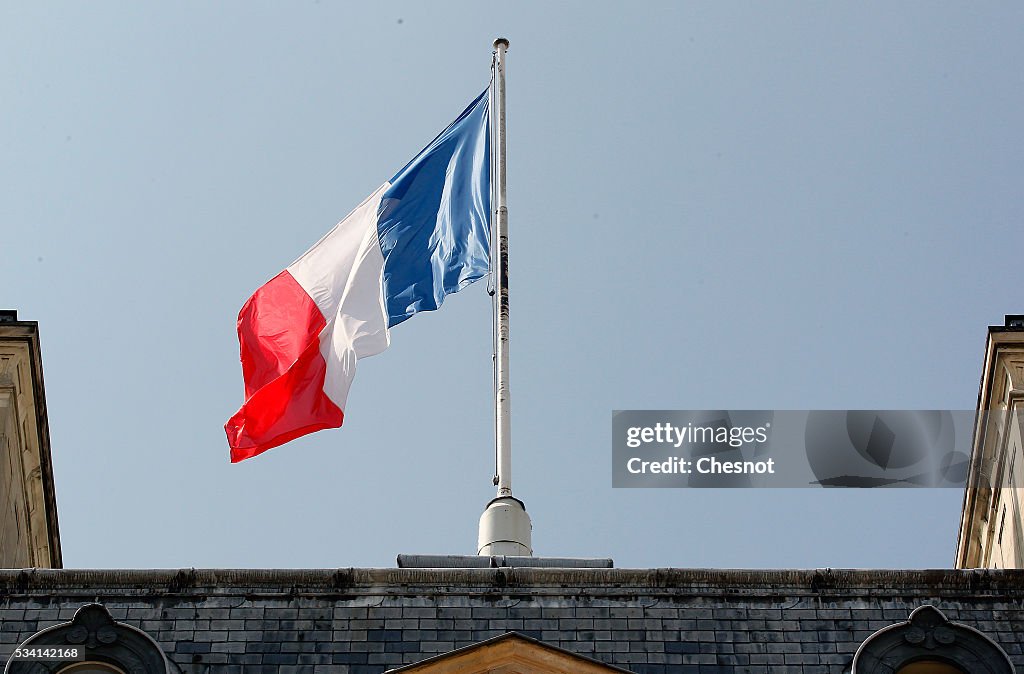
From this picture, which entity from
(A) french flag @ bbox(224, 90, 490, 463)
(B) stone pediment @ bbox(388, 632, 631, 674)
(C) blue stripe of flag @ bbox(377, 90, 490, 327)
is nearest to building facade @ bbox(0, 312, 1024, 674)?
(B) stone pediment @ bbox(388, 632, 631, 674)

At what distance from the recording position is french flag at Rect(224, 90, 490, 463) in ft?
94.4

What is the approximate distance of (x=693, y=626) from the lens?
2262cm

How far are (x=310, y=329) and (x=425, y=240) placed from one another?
2350 millimetres

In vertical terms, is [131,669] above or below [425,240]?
below

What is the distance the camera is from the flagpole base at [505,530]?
82.7 ft

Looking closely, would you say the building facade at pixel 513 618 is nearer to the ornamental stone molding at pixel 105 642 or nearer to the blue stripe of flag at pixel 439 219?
the ornamental stone molding at pixel 105 642

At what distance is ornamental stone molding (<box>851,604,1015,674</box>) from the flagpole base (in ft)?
16.1

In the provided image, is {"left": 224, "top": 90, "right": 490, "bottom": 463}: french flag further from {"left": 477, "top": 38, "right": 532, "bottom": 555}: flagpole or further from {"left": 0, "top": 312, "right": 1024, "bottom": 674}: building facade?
{"left": 0, "top": 312, "right": 1024, "bottom": 674}: building facade

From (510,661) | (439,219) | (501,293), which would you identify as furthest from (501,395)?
(510,661)

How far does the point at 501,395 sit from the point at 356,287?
11.6ft

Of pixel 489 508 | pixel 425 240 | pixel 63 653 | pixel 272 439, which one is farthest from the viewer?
pixel 425 240

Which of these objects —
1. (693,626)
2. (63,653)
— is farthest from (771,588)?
(63,653)

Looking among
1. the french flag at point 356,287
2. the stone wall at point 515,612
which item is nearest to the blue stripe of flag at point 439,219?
the french flag at point 356,287

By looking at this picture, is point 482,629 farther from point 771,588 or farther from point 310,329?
point 310,329
